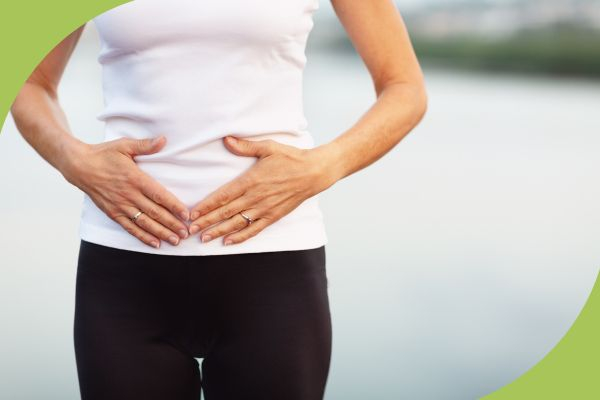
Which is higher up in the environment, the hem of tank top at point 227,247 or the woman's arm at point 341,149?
the woman's arm at point 341,149

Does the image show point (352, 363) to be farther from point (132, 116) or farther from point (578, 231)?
point (132, 116)

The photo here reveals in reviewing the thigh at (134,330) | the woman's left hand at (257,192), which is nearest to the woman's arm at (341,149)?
the woman's left hand at (257,192)

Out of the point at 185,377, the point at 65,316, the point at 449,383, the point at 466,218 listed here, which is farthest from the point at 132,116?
the point at 466,218

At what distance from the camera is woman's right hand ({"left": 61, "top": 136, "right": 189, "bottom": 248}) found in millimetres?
972

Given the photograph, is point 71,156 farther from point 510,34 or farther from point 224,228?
point 510,34

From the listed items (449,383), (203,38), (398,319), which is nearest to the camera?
(203,38)

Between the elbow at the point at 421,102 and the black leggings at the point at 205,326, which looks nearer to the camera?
the black leggings at the point at 205,326

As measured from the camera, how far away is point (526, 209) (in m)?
2.38

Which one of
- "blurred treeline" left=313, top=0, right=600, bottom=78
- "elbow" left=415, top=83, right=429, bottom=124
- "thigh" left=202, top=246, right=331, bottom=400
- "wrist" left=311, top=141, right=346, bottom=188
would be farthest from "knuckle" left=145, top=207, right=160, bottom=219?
"blurred treeline" left=313, top=0, right=600, bottom=78

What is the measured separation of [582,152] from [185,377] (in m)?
1.68

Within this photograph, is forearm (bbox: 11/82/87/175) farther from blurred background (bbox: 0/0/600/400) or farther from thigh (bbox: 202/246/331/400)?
thigh (bbox: 202/246/331/400)

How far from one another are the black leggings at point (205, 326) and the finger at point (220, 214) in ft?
0.16

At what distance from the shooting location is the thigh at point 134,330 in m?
1.00

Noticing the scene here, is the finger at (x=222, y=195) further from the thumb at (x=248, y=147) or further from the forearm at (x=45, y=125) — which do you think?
the forearm at (x=45, y=125)
